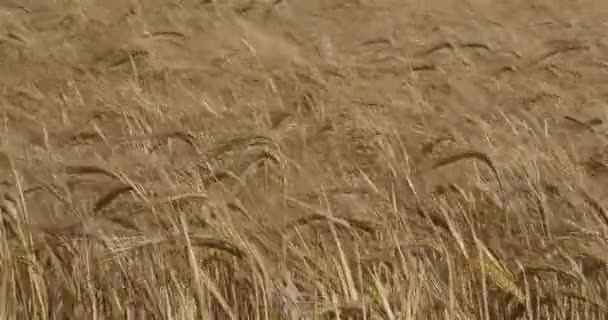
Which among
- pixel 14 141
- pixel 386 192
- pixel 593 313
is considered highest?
pixel 14 141

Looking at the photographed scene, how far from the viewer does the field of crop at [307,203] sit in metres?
0.69

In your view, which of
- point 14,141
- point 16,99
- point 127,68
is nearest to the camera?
point 14,141

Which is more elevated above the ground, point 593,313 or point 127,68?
point 127,68

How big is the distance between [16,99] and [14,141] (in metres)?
0.42

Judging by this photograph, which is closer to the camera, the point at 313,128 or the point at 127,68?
the point at 313,128

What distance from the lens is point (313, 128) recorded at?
3.35ft

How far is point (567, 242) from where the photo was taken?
A: 0.75 meters

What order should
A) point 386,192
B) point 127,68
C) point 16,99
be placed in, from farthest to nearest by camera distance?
point 127,68 < point 16,99 < point 386,192

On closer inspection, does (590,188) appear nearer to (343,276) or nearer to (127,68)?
(343,276)

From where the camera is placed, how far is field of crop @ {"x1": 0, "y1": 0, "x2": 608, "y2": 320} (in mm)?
691

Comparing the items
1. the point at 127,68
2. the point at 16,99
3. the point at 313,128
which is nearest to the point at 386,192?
the point at 313,128

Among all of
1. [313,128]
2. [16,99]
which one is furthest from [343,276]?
[16,99]

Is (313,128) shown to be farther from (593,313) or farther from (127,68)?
(127,68)

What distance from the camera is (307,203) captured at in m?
0.77
